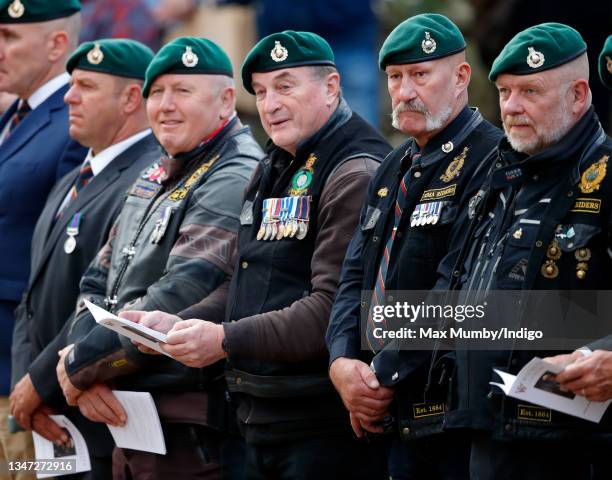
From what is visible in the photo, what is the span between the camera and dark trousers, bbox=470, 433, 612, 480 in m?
4.46

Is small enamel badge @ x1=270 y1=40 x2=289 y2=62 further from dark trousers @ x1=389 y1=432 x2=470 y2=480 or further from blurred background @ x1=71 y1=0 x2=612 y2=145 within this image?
blurred background @ x1=71 y1=0 x2=612 y2=145

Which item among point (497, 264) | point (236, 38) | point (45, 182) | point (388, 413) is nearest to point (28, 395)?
point (45, 182)

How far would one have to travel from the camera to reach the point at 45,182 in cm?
749

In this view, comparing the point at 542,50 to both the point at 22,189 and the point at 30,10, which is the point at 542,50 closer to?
the point at 22,189

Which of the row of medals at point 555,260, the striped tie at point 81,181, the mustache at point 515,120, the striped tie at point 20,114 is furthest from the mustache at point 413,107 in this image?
the striped tie at point 20,114

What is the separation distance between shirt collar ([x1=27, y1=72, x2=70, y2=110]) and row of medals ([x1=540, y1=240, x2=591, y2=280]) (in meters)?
4.07

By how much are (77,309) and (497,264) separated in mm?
2475

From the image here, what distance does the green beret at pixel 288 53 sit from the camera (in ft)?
18.9

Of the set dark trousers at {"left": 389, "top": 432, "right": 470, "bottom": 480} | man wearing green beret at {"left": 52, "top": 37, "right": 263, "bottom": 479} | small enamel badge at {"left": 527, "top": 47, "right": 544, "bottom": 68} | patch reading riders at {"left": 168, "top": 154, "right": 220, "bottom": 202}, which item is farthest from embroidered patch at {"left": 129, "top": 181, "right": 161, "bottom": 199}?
small enamel badge at {"left": 527, "top": 47, "right": 544, "bottom": 68}

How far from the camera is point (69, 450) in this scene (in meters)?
6.62

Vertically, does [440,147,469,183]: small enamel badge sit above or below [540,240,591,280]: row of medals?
above

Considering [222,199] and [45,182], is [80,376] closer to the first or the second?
[222,199]

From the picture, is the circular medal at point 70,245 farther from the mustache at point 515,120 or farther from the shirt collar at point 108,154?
the mustache at point 515,120

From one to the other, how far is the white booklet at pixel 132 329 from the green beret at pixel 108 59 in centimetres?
189
